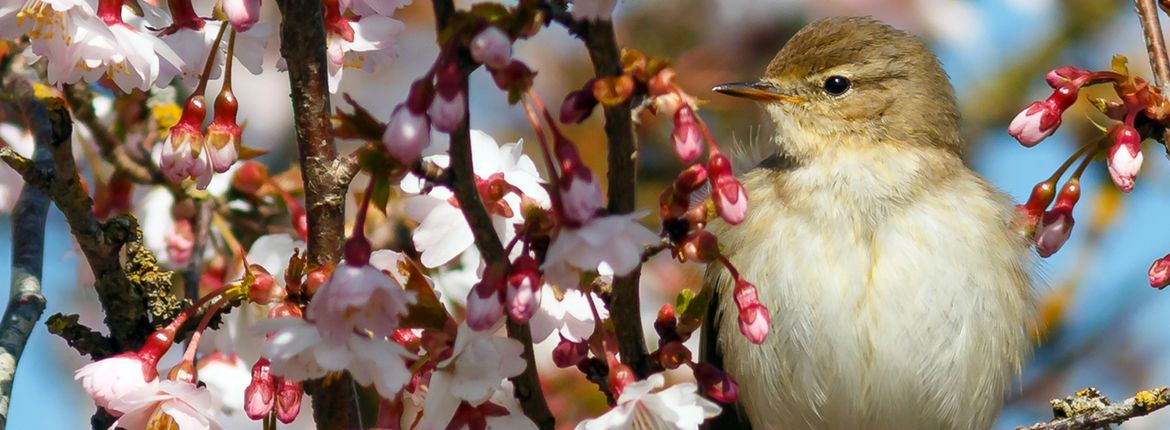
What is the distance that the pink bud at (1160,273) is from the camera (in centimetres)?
267

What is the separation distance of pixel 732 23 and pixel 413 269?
4640 millimetres

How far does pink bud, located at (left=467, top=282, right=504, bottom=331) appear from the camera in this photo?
1.99m

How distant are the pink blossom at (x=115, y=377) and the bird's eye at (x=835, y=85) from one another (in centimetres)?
259

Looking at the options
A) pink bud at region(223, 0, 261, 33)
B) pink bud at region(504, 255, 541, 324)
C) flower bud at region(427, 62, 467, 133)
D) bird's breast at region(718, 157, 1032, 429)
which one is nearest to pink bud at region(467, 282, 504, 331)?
pink bud at region(504, 255, 541, 324)

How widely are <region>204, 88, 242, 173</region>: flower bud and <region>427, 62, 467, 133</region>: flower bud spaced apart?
0.73 metres

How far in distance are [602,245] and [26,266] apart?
164cm

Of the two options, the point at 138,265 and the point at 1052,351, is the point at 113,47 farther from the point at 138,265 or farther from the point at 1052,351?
the point at 1052,351

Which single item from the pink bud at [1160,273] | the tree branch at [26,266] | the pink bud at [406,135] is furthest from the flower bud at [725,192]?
the tree branch at [26,266]

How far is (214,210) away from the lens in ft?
13.1

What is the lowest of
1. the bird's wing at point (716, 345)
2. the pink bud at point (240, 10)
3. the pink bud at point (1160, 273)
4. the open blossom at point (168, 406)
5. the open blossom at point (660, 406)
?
the bird's wing at point (716, 345)

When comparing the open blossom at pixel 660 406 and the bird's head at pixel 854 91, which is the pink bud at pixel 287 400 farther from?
the bird's head at pixel 854 91

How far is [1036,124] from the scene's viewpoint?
2.81m

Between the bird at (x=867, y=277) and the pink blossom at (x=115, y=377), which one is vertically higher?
the pink blossom at (x=115, y=377)

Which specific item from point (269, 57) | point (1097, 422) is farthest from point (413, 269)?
point (269, 57)
